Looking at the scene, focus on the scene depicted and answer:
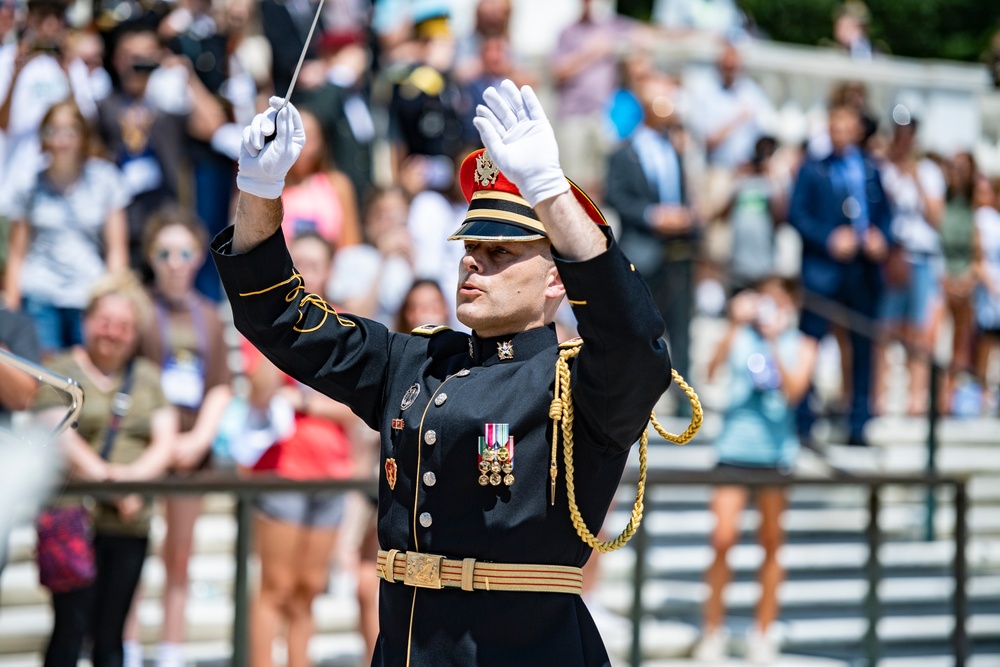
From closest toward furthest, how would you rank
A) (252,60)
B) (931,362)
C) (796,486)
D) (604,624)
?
1. (796,486)
2. (604,624)
3. (931,362)
4. (252,60)

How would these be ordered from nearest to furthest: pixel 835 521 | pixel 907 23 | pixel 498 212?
pixel 498 212
pixel 835 521
pixel 907 23

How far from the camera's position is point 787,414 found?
700cm

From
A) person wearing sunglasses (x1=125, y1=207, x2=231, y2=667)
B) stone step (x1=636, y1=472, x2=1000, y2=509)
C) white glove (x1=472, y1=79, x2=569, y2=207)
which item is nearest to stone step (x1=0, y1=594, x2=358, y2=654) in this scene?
person wearing sunglasses (x1=125, y1=207, x2=231, y2=667)

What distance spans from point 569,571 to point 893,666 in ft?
15.1

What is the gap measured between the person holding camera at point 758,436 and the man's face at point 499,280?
3.57 meters

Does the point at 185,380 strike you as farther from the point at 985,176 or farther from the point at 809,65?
the point at 809,65

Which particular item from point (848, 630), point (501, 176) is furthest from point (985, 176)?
point (501, 176)

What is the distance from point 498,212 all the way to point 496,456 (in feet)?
1.68

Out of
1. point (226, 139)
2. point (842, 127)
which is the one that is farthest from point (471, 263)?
point (842, 127)

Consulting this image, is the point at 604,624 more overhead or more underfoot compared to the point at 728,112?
more underfoot

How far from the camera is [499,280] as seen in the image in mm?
3113

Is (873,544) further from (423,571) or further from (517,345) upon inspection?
(423,571)

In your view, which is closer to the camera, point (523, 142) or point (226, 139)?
point (523, 142)

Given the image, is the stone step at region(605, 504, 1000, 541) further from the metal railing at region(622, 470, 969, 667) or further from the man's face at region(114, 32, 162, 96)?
the man's face at region(114, 32, 162, 96)
